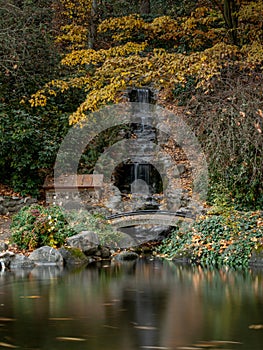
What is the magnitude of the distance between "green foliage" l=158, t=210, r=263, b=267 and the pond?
87 centimetres

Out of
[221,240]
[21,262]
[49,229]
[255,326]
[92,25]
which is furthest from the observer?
[92,25]

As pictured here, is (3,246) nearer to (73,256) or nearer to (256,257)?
(73,256)

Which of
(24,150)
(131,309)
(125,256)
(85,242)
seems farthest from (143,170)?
(131,309)

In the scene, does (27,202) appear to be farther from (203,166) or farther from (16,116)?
(203,166)

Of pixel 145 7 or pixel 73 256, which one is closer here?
pixel 73 256

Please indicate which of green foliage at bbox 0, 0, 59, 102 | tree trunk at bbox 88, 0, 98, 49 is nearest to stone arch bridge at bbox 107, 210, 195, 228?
green foliage at bbox 0, 0, 59, 102

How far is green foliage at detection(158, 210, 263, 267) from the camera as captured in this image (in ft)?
36.8

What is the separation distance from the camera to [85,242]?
12.3m

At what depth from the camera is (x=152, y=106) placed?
20609 mm

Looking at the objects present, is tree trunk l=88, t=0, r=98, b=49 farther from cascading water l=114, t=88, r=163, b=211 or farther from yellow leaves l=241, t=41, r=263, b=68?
yellow leaves l=241, t=41, r=263, b=68

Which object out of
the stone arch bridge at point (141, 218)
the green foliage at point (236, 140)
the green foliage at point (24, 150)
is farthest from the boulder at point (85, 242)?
the green foliage at point (24, 150)

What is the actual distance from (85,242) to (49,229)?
80cm

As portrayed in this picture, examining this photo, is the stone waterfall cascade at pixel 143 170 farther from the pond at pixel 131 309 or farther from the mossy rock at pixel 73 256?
the pond at pixel 131 309

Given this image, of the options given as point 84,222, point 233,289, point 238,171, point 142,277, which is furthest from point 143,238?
point 233,289
